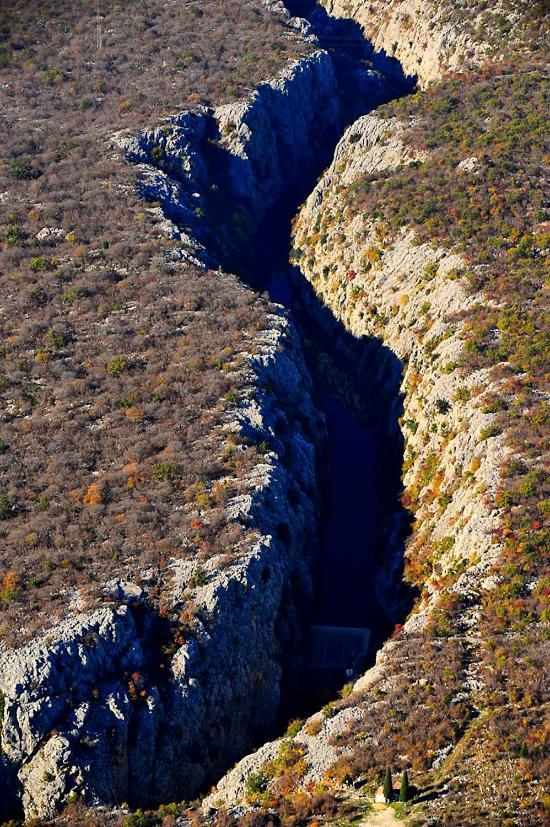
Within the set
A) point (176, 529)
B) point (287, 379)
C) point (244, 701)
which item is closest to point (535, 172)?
point (287, 379)

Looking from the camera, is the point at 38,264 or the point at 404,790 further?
the point at 38,264

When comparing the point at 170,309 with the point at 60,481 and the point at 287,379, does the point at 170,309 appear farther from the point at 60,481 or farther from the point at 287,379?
the point at 60,481

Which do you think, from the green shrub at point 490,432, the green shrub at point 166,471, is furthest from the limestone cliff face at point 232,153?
the green shrub at point 490,432

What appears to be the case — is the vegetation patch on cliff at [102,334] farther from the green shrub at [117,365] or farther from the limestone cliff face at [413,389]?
the limestone cliff face at [413,389]

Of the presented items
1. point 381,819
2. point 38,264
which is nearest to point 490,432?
point 381,819

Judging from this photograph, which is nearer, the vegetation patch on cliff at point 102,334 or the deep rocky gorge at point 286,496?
the deep rocky gorge at point 286,496

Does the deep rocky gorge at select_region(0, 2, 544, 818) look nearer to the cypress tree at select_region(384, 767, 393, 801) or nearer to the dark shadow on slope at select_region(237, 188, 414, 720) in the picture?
the dark shadow on slope at select_region(237, 188, 414, 720)

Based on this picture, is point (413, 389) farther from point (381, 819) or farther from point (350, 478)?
point (381, 819)
